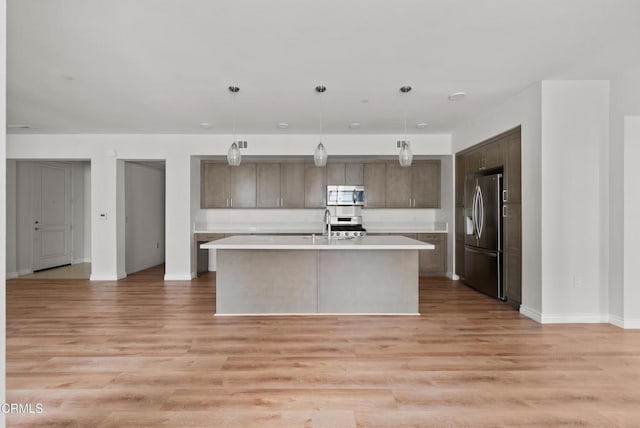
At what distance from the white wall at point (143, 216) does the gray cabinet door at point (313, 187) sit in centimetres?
329

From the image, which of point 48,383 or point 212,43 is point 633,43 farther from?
point 48,383

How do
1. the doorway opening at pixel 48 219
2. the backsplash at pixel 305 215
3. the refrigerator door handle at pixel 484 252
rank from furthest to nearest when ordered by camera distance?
the backsplash at pixel 305 215
the doorway opening at pixel 48 219
the refrigerator door handle at pixel 484 252

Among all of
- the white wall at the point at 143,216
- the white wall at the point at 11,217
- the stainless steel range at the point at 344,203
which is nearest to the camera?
the white wall at the point at 11,217

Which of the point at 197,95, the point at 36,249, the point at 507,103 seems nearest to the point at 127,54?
the point at 197,95

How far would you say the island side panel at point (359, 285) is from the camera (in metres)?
4.32

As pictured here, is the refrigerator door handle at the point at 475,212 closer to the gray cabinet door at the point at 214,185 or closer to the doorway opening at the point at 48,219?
the gray cabinet door at the point at 214,185

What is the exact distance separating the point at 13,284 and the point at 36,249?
59.3 inches

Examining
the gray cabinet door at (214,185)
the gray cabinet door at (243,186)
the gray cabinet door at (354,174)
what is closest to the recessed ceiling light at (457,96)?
the gray cabinet door at (354,174)

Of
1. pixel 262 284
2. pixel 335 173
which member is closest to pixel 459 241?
pixel 335 173

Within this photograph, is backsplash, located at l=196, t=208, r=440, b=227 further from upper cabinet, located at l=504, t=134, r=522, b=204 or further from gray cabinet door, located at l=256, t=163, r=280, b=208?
upper cabinet, located at l=504, t=134, r=522, b=204

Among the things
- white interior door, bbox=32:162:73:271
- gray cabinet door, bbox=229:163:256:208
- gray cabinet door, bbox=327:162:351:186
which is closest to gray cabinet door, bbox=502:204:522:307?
gray cabinet door, bbox=327:162:351:186

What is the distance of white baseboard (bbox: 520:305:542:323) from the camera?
4.01m

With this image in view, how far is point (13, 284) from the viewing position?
614cm

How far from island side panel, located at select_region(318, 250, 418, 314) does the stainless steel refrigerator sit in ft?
4.46
